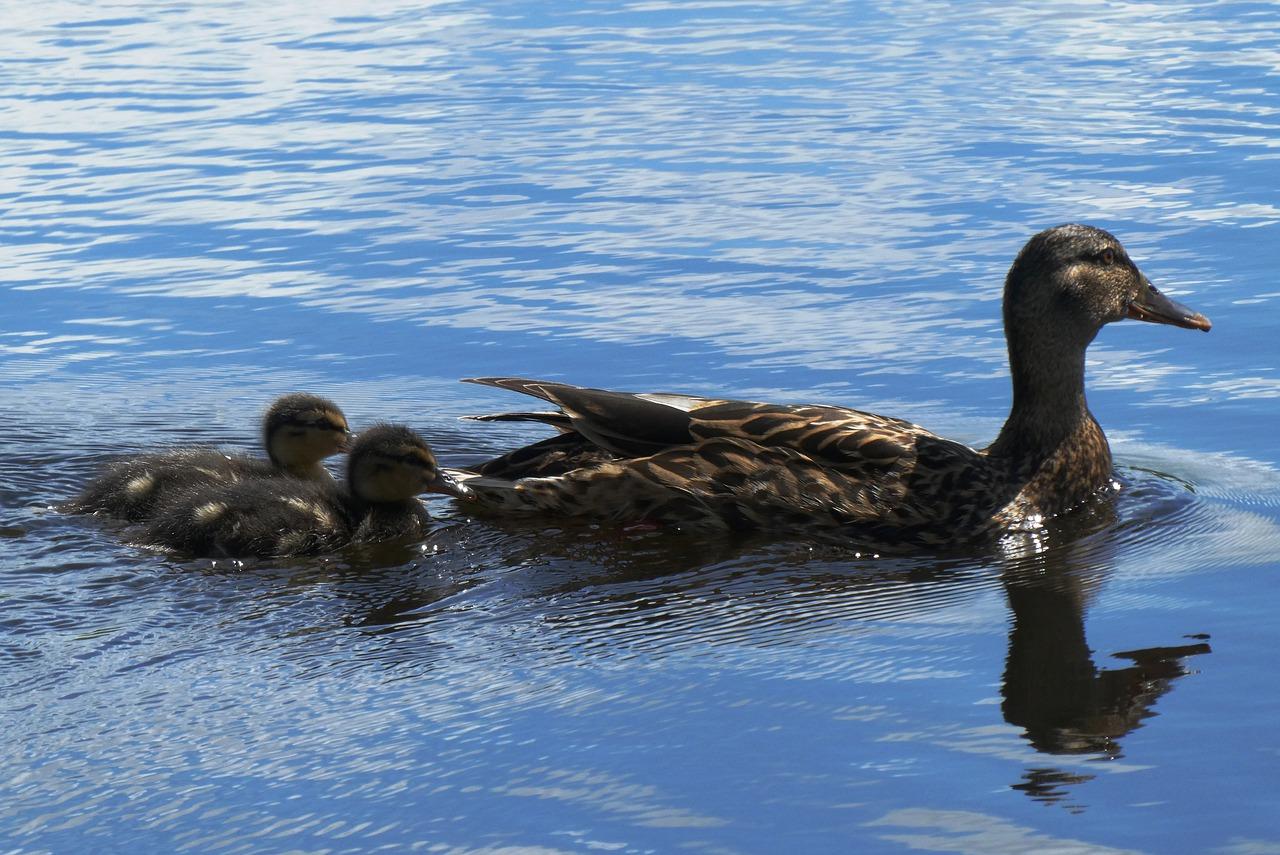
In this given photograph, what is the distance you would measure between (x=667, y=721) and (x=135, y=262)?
6.50 m

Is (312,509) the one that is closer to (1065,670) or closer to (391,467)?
(391,467)

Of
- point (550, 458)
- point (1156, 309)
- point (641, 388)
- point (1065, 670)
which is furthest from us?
point (641, 388)

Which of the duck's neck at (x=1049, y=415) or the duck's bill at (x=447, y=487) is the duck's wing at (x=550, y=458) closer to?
the duck's bill at (x=447, y=487)

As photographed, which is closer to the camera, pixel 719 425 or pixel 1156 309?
pixel 719 425

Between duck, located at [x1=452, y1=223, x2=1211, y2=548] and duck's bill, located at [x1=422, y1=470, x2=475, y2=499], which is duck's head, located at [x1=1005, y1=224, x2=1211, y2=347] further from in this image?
duck's bill, located at [x1=422, y1=470, x2=475, y2=499]

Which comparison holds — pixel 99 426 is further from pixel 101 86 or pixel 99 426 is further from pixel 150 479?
pixel 101 86

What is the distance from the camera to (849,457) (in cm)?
636

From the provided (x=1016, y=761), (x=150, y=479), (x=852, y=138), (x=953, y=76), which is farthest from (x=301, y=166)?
(x=1016, y=761)

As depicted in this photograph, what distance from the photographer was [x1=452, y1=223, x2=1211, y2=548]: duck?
20.6ft

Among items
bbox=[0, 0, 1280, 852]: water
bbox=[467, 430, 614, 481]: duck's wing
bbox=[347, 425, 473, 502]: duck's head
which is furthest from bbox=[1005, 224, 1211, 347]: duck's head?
bbox=[347, 425, 473, 502]: duck's head

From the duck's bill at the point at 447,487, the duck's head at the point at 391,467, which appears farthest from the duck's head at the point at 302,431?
the duck's bill at the point at 447,487

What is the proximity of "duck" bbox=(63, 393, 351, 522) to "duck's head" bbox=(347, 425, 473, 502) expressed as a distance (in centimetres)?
46


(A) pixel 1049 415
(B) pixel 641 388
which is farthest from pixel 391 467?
(A) pixel 1049 415

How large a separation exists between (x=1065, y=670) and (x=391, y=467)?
238cm
